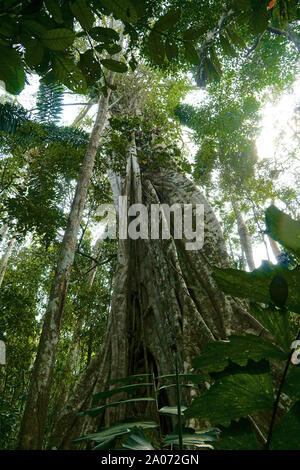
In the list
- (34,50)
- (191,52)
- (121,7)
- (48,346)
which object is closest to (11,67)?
(34,50)

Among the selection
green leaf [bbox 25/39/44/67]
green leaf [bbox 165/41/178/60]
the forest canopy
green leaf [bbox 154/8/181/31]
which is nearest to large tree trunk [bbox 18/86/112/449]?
the forest canopy

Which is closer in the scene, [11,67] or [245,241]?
[11,67]

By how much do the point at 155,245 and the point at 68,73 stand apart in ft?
7.64

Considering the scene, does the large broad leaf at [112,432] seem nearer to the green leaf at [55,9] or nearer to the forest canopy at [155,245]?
the forest canopy at [155,245]

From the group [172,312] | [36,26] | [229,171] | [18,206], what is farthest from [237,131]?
[36,26]

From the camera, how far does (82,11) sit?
669 mm

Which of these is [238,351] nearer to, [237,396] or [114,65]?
[237,396]

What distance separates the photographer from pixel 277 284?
0.94ft

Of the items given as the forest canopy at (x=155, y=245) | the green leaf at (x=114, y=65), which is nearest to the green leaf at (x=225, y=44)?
the forest canopy at (x=155, y=245)

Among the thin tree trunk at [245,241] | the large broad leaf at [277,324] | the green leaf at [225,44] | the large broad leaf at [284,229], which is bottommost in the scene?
the large broad leaf at [277,324]

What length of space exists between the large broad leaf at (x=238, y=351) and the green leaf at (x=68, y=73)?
28.3 inches

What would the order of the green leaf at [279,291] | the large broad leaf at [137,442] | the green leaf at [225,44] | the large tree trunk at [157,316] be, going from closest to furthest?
the green leaf at [279,291], the large broad leaf at [137,442], the green leaf at [225,44], the large tree trunk at [157,316]

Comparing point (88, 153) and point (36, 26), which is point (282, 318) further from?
point (88, 153)

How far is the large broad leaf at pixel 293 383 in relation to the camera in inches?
12.9
